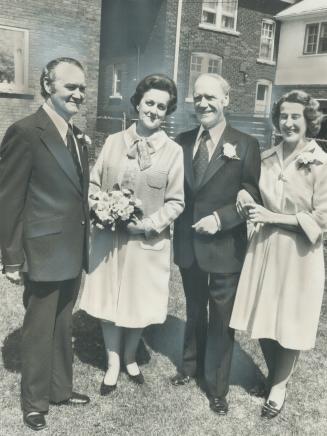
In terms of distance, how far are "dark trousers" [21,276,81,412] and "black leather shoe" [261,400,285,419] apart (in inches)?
60.6

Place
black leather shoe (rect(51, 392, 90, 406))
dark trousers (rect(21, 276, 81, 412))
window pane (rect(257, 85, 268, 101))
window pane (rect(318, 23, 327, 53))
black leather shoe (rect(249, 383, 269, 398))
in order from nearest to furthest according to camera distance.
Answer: dark trousers (rect(21, 276, 81, 412))
black leather shoe (rect(51, 392, 90, 406))
black leather shoe (rect(249, 383, 269, 398))
window pane (rect(318, 23, 327, 53))
window pane (rect(257, 85, 268, 101))

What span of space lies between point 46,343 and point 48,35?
12556 mm

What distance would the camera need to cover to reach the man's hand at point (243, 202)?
3434 mm

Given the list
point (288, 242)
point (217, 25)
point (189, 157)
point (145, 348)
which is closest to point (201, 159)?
point (189, 157)

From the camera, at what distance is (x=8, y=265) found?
3.11 metres

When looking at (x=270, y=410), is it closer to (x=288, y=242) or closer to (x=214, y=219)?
(x=288, y=242)

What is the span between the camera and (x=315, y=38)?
23.2 meters

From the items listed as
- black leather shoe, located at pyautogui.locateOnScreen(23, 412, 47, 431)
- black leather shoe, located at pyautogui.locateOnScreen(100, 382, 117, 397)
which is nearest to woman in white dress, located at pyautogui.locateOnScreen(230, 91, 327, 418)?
black leather shoe, located at pyautogui.locateOnScreen(100, 382, 117, 397)

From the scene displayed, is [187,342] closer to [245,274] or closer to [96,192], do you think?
[245,274]

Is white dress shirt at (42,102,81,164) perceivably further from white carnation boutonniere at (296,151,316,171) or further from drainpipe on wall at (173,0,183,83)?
drainpipe on wall at (173,0,183,83)

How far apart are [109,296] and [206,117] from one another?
5.19ft

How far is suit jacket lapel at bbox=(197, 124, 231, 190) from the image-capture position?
11.6 ft

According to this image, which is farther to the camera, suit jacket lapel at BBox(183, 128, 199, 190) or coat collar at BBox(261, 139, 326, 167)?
suit jacket lapel at BBox(183, 128, 199, 190)

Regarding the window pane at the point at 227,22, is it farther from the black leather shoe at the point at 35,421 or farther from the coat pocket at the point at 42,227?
the black leather shoe at the point at 35,421
